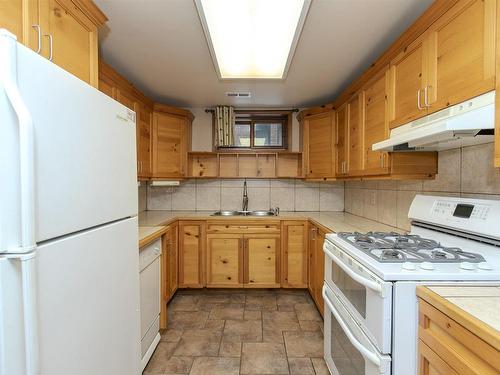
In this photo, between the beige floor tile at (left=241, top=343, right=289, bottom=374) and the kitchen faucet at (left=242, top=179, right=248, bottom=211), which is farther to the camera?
the kitchen faucet at (left=242, top=179, right=248, bottom=211)

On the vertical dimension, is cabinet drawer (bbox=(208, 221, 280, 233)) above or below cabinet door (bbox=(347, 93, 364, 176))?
below

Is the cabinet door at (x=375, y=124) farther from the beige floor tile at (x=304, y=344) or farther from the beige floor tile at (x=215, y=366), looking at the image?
the beige floor tile at (x=215, y=366)

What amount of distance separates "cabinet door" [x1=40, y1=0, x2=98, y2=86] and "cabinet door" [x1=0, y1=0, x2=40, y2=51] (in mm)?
56

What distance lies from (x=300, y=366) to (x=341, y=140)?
6.72 feet

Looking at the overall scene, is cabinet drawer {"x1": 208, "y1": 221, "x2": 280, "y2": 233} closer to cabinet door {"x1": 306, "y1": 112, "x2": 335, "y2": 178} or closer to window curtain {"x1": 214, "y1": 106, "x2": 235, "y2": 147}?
cabinet door {"x1": 306, "y1": 112, "x2": 335, "y2": 178}

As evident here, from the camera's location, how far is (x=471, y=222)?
1274 millimetres

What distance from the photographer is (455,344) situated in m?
0.78

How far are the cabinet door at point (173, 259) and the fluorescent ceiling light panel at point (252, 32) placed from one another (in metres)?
1.70

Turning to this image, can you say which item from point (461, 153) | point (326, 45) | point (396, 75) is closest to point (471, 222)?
point (461, 153)

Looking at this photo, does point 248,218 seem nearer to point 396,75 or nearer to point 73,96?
point 396,75

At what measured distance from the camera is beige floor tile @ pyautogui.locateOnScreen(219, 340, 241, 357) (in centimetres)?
192

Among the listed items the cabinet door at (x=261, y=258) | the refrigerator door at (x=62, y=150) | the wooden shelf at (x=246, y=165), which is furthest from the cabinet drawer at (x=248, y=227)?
the refrigerator door at (x=62, y=150)

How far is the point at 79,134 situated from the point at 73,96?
122mm

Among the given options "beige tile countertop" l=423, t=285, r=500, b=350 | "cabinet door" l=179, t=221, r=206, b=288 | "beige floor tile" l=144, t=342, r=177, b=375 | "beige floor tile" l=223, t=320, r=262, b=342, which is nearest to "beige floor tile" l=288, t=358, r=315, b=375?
"beige floor tile" l=223, t=320, r=262, b=342
